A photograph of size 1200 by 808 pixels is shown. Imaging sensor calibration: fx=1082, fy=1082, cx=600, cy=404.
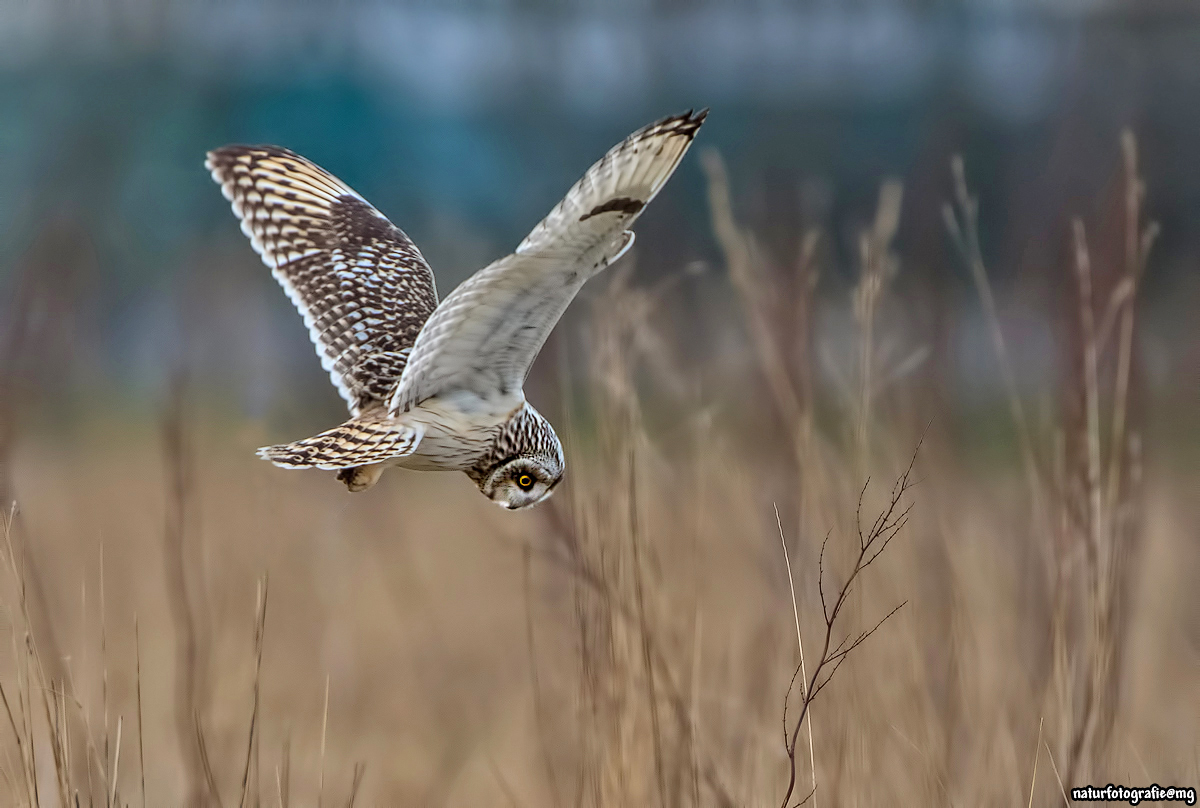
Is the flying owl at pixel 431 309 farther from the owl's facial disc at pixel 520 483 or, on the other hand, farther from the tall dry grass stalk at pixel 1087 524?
the tall dry grass stalk at pixel 1087 524

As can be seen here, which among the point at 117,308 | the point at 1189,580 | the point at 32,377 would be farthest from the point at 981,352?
the point at 117,308

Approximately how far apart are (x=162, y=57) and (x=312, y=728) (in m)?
6.99

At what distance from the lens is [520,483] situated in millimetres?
1429

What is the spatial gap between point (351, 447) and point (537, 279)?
0.98ft

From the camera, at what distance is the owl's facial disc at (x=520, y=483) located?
55.3 inches

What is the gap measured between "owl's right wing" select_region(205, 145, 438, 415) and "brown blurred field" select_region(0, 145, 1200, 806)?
25 centimetres

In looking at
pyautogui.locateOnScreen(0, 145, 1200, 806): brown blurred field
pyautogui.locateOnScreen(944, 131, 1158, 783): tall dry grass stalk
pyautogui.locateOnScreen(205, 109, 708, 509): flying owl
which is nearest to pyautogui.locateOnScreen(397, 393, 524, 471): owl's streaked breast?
pyautogui.locateOnScreen(205, 109, 708, 509): flying owl

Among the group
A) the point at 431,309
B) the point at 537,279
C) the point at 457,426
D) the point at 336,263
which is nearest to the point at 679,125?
the point at 537,279

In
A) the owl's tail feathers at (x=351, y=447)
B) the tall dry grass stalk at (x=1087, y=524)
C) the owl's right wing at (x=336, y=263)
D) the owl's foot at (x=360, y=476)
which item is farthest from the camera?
the owl's right wing at (x=336, y=263)

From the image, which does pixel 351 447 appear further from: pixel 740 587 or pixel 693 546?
pixel 740 587

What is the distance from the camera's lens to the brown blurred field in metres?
1.45

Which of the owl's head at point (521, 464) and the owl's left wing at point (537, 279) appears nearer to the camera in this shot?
the owl's left wing at point (537, 279)

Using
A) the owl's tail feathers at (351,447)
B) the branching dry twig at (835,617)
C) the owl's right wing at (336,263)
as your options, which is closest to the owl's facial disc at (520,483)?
the owl's tail feathers at (351,447)

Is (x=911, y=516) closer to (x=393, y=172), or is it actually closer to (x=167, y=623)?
(x=167, y=623)
